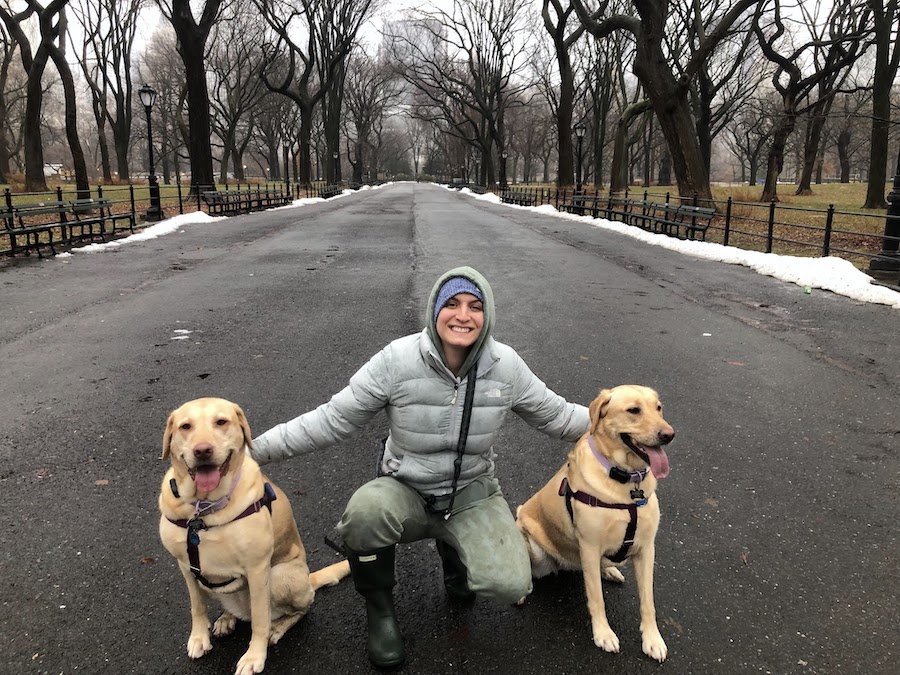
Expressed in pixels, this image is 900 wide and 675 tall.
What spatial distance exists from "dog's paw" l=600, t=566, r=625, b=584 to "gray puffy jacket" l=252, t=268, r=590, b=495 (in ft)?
2.39

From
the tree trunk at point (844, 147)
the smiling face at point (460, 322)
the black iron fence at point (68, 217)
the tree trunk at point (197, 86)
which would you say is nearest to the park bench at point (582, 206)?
the black iron fence at point (68, 217)

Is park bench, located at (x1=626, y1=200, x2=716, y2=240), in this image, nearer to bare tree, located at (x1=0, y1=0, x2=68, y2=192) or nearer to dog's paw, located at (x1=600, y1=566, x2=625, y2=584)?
dog's paw, located at (x1=600, y1=566, x2=625, y2=584)

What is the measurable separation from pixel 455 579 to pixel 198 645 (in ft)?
3.43

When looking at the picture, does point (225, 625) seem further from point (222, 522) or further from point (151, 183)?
point (151, 183)

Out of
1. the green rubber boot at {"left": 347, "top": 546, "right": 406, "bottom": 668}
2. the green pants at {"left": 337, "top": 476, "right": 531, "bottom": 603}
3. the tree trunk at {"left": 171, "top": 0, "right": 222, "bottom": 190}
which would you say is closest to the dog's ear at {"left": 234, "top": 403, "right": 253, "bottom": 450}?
the green pants at {"left": 337, "top": 476, "right": 531, "bottom": 603}

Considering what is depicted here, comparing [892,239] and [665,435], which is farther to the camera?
[892,239]

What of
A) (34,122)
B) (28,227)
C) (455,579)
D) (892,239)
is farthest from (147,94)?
(455,579)

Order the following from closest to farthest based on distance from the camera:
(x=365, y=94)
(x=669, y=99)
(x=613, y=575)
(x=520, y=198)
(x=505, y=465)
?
(x=613, y=575), (x=505, y=465), (x=669, y=99), (x=520, y=198), (x=365, y=94)

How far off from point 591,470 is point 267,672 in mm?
1438

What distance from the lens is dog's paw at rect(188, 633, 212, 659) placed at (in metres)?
2.45

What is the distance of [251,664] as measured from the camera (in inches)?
93.6

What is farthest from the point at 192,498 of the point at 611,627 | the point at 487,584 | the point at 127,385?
the point at 127,385

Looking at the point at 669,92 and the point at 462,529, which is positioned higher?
the point at 669,92

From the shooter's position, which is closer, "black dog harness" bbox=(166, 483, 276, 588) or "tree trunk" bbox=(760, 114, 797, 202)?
"black dog harness" bbox=(166, 483, 276, 588)
